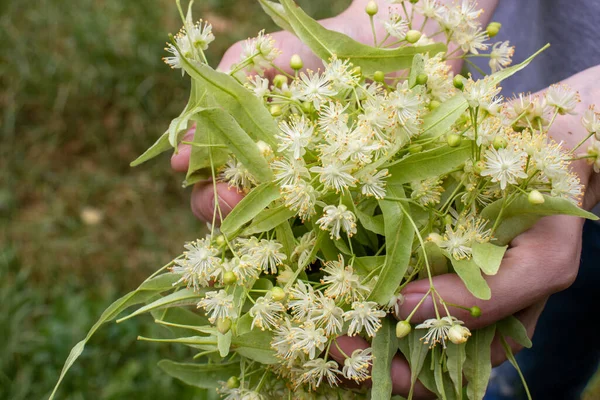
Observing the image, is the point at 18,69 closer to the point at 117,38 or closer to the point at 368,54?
the point at 117,38

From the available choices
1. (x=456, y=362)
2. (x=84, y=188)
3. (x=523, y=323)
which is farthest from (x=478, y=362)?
(x=84, y=188)

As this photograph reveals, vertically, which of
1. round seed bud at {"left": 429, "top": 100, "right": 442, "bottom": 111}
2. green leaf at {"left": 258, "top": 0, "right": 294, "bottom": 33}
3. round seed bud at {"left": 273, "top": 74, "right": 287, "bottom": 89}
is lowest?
round seed bud at {"left": 429, "top": 100, "right": 442, "bottom": 111}

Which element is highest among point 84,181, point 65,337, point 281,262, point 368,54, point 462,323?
point 368,54

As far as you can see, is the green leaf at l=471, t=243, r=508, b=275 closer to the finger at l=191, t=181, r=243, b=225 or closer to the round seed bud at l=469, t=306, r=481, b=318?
the round seed bud at l=469, t=306, r=481, b=318

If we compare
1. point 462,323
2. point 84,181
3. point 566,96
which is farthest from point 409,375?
point 84,181

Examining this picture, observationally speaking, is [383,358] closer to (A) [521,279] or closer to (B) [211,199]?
(A) [521,279]

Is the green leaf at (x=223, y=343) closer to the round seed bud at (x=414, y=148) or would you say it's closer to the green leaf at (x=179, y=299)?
the green leaf at (x=179, y=299)

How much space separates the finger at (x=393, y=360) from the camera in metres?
0.78

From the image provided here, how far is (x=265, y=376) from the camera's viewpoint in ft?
2.76

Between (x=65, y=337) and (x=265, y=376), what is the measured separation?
1.03 m

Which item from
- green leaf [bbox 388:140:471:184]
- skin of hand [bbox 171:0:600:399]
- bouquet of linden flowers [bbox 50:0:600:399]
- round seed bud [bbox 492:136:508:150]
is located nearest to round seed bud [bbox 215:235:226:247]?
bouquet of linden flowers [bbox 50:0:600:399]

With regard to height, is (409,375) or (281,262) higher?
(281,262)

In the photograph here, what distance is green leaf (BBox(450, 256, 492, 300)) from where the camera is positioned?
69 centimetres

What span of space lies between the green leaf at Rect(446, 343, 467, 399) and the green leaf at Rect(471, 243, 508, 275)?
117 mm
